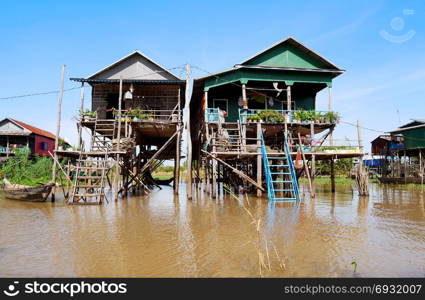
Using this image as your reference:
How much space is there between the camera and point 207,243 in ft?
23.1

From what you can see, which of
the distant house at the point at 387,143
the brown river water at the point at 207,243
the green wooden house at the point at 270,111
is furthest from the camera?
the distant house at the point at 387,143

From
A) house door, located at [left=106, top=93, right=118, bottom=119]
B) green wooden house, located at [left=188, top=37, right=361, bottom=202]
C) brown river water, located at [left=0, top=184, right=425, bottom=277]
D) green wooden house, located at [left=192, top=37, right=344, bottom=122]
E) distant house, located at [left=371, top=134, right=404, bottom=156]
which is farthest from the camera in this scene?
distant house, located at [left=371, top=134, right=404, bottom=156]

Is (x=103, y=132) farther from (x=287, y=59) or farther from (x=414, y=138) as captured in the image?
(x=414, y=138)

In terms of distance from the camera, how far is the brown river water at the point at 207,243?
17.3 feet

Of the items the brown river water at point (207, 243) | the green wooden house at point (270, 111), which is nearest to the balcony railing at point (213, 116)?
the green wooden house at point (270, 111)

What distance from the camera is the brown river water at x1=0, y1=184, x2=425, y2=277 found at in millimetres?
5281

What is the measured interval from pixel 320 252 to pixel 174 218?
5560 millimetres

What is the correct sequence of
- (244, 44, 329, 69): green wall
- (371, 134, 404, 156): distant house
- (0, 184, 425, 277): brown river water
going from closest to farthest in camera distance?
(0, 184, 425, 277): brown river water
(244, 44, 329, 69): green wall
(371, 134, 404, 156): distant house

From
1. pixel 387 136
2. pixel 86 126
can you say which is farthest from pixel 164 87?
pixel 387 136

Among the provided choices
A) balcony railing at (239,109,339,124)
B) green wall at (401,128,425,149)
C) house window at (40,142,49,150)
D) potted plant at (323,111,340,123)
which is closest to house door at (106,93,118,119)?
balcony railing at (239,109,339,124)

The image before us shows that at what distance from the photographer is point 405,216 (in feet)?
36.2

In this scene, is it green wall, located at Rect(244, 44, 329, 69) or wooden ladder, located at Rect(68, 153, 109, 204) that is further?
green wall, located at Rect(244, 44, 329, 69)

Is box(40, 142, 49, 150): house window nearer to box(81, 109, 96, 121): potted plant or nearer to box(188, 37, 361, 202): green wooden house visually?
box(81, 109, 96, 121): potted plant

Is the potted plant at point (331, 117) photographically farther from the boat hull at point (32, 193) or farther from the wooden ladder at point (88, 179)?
the boat hull at point (32, 193)
